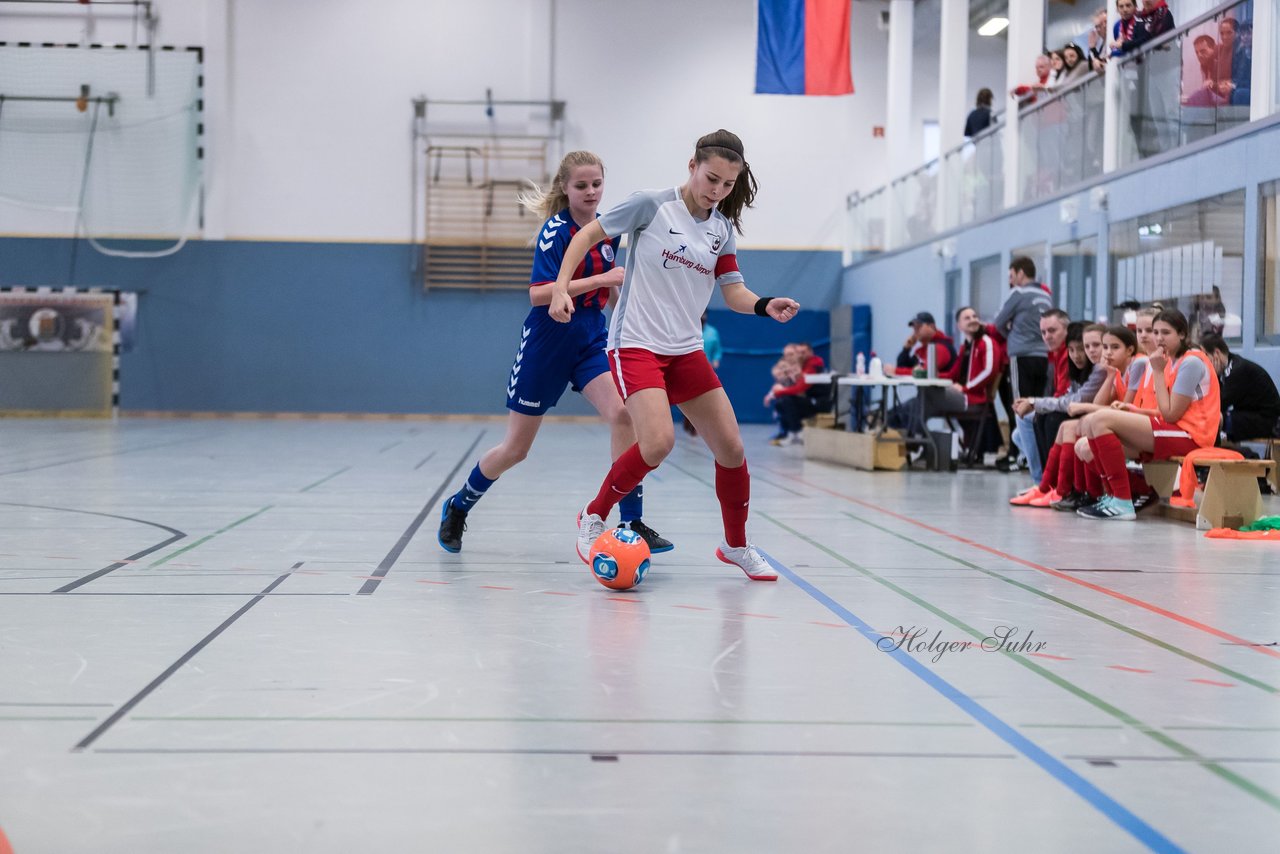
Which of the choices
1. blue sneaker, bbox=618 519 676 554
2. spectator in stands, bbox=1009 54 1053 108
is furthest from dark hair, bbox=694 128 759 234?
spectator in stands, bbox=1009 54 1053 108

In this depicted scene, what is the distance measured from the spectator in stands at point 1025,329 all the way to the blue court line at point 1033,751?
7.35 m

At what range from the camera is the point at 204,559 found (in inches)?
197

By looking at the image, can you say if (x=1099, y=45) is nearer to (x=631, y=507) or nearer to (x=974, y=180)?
(x=974, y=180)

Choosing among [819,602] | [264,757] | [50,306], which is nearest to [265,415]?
[50,306]

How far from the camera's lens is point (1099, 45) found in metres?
12.2

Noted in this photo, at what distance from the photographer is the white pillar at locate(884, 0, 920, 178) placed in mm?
19641

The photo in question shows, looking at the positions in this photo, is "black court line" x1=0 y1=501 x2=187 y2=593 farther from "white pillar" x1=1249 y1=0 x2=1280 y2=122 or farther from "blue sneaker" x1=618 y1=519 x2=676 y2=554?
"white pillar" x1=1249 y1=0 x2=1280 y2=122

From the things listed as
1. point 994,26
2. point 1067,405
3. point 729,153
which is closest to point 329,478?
point 1067,405

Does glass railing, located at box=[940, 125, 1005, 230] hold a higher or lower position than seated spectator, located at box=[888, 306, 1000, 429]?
higher

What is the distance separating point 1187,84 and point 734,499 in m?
7.76

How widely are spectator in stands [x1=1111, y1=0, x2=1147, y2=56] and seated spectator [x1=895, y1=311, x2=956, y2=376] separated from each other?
116 inches

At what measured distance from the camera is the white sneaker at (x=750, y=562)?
182 inches

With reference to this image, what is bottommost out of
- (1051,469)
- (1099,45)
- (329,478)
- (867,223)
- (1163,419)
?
(329,478)

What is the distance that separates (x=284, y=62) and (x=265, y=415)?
19.6 ft
